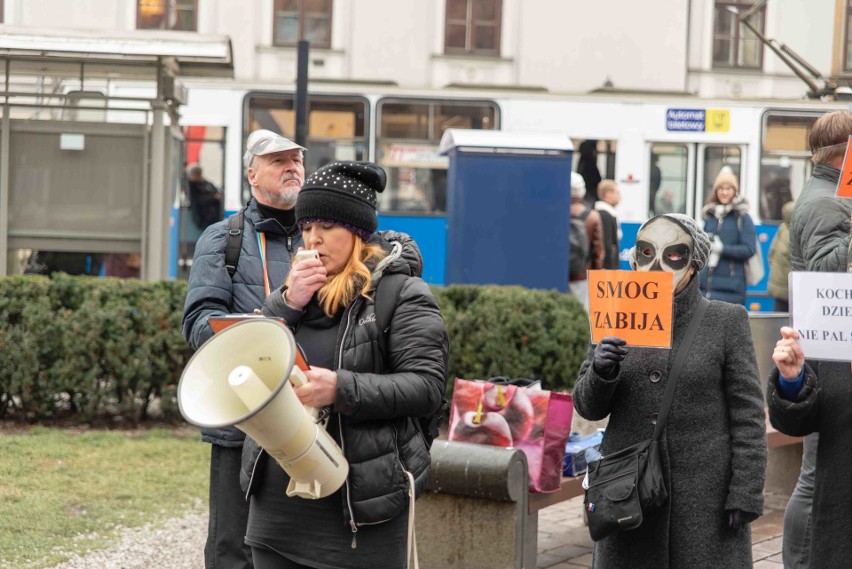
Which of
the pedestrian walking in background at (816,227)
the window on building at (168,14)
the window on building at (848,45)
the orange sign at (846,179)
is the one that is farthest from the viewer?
the window on building at (168,14)

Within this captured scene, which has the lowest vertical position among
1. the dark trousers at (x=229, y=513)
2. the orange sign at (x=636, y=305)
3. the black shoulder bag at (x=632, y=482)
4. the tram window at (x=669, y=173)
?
the dark trousers at (x=229, y=513)

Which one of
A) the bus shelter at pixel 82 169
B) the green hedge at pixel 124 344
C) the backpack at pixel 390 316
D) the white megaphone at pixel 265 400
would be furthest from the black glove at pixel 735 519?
the bus shelter at pixel 82 169

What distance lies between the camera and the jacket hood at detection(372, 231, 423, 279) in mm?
3385

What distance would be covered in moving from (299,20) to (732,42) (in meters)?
10.1

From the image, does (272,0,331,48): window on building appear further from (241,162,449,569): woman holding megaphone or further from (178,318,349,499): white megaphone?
(178,318,349,499): white megaphone

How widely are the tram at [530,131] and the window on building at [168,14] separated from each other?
1015cm

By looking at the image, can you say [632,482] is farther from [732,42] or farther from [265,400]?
[732,42]

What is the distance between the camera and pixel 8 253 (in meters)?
10.3

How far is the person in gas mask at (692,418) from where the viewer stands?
3.81 meters

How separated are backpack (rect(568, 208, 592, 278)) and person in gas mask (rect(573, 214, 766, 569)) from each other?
941 centimetres

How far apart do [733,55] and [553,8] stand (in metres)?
4.32

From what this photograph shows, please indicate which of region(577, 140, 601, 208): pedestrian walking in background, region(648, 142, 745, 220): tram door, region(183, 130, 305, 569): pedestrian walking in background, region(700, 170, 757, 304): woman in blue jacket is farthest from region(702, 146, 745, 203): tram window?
region(183, 130, 305, 569): pedestrian walking in background

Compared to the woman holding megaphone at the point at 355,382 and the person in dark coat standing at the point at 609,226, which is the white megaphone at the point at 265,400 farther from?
the person in dark coat standing at the point at 609,226

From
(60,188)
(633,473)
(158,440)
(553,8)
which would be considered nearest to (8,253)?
(60,188)
